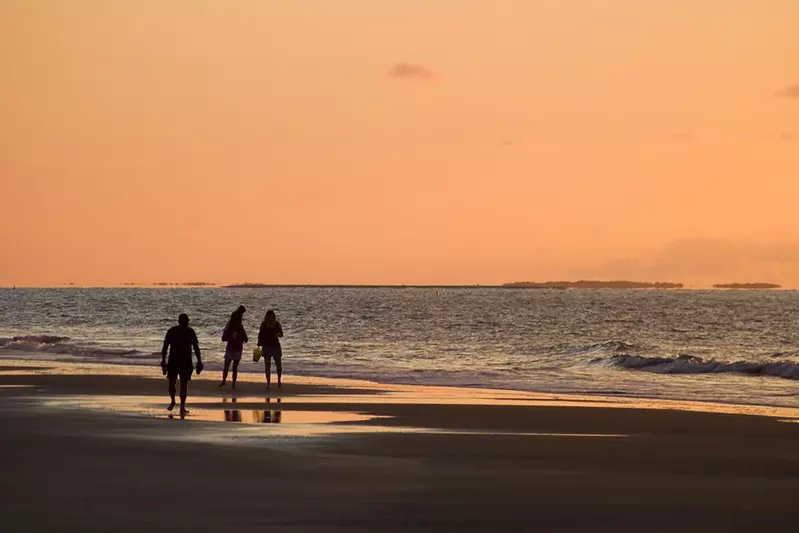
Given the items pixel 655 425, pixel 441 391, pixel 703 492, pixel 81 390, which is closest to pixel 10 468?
pixel 703 492

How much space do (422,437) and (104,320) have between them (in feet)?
301

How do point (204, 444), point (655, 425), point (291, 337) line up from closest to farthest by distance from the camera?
point (204, 444) → point (655, 425) → point (291, 337)

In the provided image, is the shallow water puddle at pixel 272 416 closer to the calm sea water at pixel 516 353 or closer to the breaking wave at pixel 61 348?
the calm sea water at pixel 516 353

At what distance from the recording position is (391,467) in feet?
50.8

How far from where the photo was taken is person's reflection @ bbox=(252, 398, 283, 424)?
21.5m

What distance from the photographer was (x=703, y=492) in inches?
541

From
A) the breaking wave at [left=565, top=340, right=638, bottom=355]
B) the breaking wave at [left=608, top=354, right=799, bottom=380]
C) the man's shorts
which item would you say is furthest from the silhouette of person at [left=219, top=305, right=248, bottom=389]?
→ the breaking wave at [left=565, top=340, right=638, bottom=355]

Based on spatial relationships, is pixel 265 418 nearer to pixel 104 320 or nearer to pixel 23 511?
pixel 23 511

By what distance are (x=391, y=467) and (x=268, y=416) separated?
7452 millimetres

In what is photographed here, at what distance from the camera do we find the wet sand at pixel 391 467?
11984 millimetres

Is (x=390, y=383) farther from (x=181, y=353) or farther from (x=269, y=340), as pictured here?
(x=181, y=353)

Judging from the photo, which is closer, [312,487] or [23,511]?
[23,511]

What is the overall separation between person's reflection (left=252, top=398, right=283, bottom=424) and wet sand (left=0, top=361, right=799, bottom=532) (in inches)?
2.3

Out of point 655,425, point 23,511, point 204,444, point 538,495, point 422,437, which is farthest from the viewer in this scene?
point 655,425
